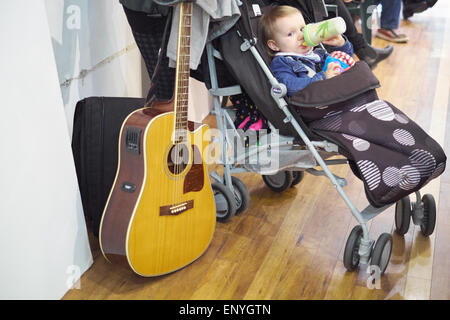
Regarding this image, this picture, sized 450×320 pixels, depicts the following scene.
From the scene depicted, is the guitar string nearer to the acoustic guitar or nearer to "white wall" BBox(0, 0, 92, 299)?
the acoustic guitar

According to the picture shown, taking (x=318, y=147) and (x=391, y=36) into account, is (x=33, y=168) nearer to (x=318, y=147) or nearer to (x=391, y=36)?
(x=318, y=147)

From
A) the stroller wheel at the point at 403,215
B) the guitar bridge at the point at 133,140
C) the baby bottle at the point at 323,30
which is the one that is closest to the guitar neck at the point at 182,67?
the guitar bridge at the point at 133,140

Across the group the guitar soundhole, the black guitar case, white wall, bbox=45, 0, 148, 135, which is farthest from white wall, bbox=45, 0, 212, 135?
the guitar soundhole

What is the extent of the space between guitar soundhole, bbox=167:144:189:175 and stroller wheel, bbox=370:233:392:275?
2.30 feet

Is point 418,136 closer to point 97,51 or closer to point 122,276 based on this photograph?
point 122,276

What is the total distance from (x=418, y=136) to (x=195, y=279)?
0.89m

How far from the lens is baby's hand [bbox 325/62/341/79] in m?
2.02

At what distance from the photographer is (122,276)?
2014 millimetres

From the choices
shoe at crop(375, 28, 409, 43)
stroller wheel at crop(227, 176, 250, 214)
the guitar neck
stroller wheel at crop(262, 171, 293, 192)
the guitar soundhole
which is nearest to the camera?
the guitar neck

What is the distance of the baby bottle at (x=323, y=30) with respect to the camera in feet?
6.11

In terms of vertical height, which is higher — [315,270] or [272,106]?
[272,106]

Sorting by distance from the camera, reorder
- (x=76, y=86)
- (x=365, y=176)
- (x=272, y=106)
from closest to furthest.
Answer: (x=365, y=176) < (x=272, y=106) < (x=76, y=86)

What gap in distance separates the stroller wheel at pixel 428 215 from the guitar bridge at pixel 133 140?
3.58 feet
